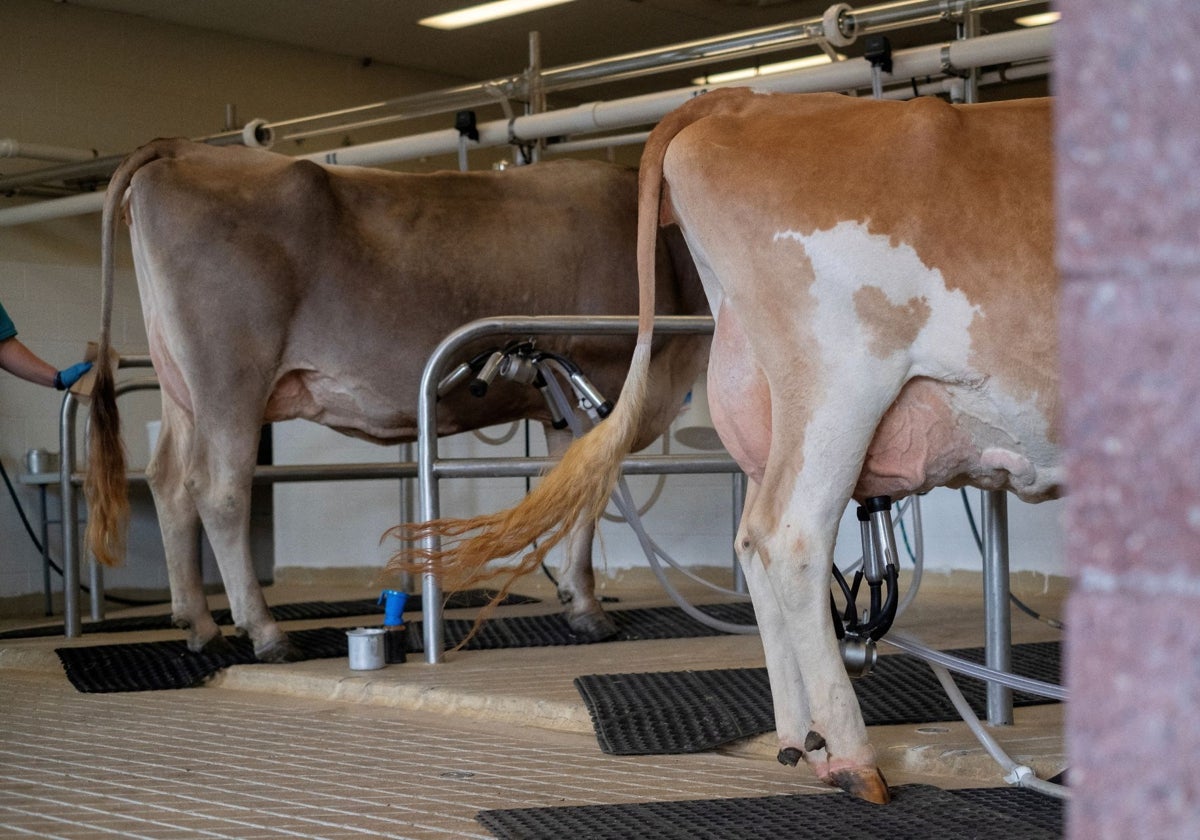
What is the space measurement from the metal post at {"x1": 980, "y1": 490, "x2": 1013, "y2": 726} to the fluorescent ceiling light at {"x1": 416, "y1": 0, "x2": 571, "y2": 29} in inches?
273

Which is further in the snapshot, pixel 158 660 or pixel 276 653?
pixel 158 660

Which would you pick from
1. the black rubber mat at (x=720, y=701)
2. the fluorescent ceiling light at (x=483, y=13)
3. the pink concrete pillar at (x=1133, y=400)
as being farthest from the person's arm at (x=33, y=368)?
the pink concrete pillar at (x=1133, y=400)

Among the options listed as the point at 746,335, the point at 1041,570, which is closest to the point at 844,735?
the point at 746,335

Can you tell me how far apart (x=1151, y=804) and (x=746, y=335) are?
6.22ft

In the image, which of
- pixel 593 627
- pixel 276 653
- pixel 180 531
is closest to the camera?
pixel 276 653

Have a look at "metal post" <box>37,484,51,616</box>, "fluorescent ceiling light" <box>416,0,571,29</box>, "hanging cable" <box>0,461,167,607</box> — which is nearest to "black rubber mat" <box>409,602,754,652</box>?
"metal post" <box>37,484,51,616</box>

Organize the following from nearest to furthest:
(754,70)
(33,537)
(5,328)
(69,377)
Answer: (69,377), (5,328), (33,537), (754,70)

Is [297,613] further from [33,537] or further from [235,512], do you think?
[33,537]

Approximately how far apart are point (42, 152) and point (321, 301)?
435cm

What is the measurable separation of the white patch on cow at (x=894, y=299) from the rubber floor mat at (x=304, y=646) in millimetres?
2340

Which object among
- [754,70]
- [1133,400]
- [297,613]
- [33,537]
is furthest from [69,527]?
[754,70]

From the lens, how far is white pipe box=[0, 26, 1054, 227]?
446 centimetres

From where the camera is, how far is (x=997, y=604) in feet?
9.59

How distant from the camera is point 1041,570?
609 centimetres
